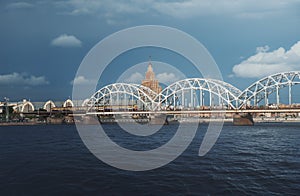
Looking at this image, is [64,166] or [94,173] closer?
[94,173]

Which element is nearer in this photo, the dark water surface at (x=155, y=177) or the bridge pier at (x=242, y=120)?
the dark water surface at (x=155, y=177)

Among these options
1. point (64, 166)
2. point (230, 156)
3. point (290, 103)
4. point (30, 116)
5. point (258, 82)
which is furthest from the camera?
point (30, 116)

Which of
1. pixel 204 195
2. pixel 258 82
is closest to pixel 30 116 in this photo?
pixel 258 82

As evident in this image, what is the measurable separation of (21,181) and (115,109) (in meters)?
116

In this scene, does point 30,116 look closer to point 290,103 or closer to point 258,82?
point 258,82

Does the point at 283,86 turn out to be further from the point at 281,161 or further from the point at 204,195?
the point at 204,195

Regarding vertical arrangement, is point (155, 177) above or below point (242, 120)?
below

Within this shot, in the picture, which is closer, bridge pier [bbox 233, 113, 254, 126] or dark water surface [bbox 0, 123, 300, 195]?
dark water surface [bbox 0, 123, 300, 195]

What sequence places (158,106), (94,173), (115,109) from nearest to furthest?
(94,173)
(158,106)
(115,109)

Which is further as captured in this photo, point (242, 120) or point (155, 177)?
point (242, 120)

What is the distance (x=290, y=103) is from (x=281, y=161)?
70.2 metres

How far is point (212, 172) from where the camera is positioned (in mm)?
17609

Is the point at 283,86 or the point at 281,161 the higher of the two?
the point at 283,86

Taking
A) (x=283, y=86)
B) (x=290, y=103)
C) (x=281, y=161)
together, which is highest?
(x=283, y=86)
